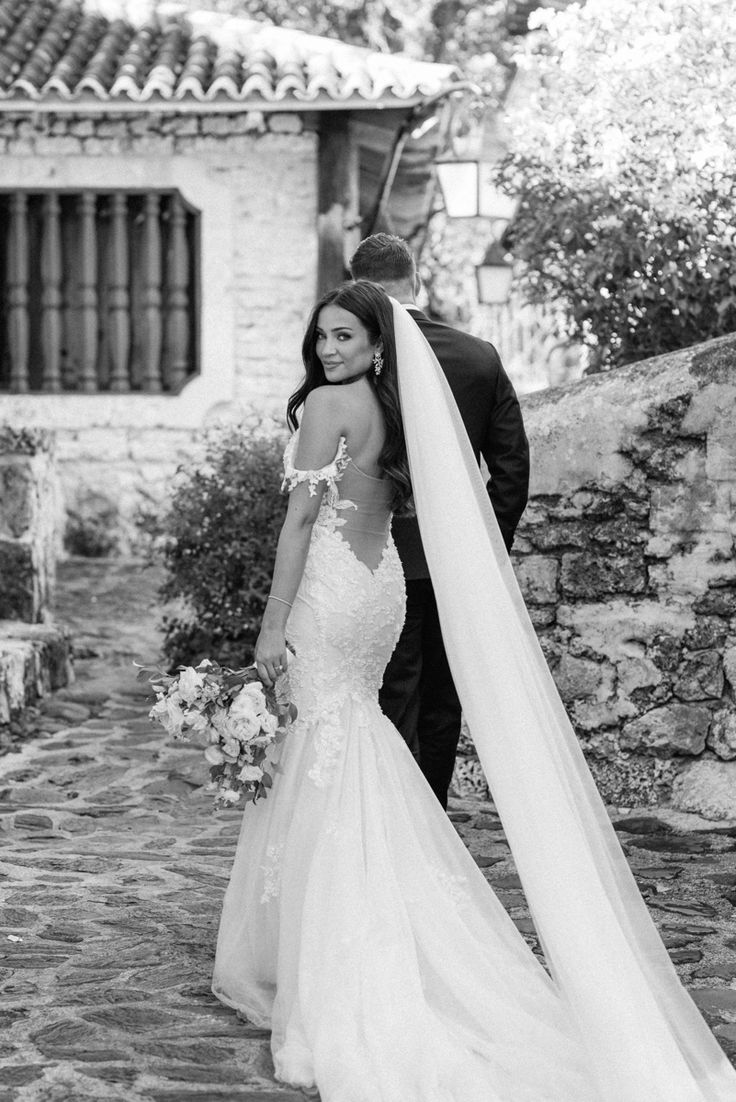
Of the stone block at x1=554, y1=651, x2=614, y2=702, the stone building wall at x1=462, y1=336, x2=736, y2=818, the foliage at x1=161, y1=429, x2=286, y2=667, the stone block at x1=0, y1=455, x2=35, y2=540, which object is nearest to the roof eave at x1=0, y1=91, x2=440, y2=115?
the foliage at x1=161, y1=429, x2=286, y2=667

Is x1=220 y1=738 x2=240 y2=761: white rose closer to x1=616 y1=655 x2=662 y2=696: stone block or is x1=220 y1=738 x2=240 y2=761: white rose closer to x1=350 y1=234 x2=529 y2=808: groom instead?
x1=350 y1=234 x2=529 y2=808: groom

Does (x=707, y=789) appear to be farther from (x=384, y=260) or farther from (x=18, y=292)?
(x=18, y=292)

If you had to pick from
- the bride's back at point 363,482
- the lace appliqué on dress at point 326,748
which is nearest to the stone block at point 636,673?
the bride's back at point 363,482

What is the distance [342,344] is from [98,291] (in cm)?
893

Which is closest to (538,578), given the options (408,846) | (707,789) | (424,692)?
(707,789)

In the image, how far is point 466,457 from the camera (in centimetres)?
381

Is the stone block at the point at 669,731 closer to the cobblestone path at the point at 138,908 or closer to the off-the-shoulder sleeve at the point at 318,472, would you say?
the cobblestone path at the point at 138,908

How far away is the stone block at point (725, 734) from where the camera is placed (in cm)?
582

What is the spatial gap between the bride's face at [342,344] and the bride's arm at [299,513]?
0.07m

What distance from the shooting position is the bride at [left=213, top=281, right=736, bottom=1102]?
3182 millimetres

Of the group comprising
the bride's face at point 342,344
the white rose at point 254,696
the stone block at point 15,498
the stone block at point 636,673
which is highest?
the bride's face at point 342,344

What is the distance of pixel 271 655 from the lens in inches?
146

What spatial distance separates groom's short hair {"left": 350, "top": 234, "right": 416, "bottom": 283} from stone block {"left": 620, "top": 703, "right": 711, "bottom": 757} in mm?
2219

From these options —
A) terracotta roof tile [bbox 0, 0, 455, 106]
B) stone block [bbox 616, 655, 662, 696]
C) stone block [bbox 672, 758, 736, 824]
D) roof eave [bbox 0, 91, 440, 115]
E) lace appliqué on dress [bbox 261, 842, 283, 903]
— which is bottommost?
stone block [bbox 672, 758, 736, 824]
